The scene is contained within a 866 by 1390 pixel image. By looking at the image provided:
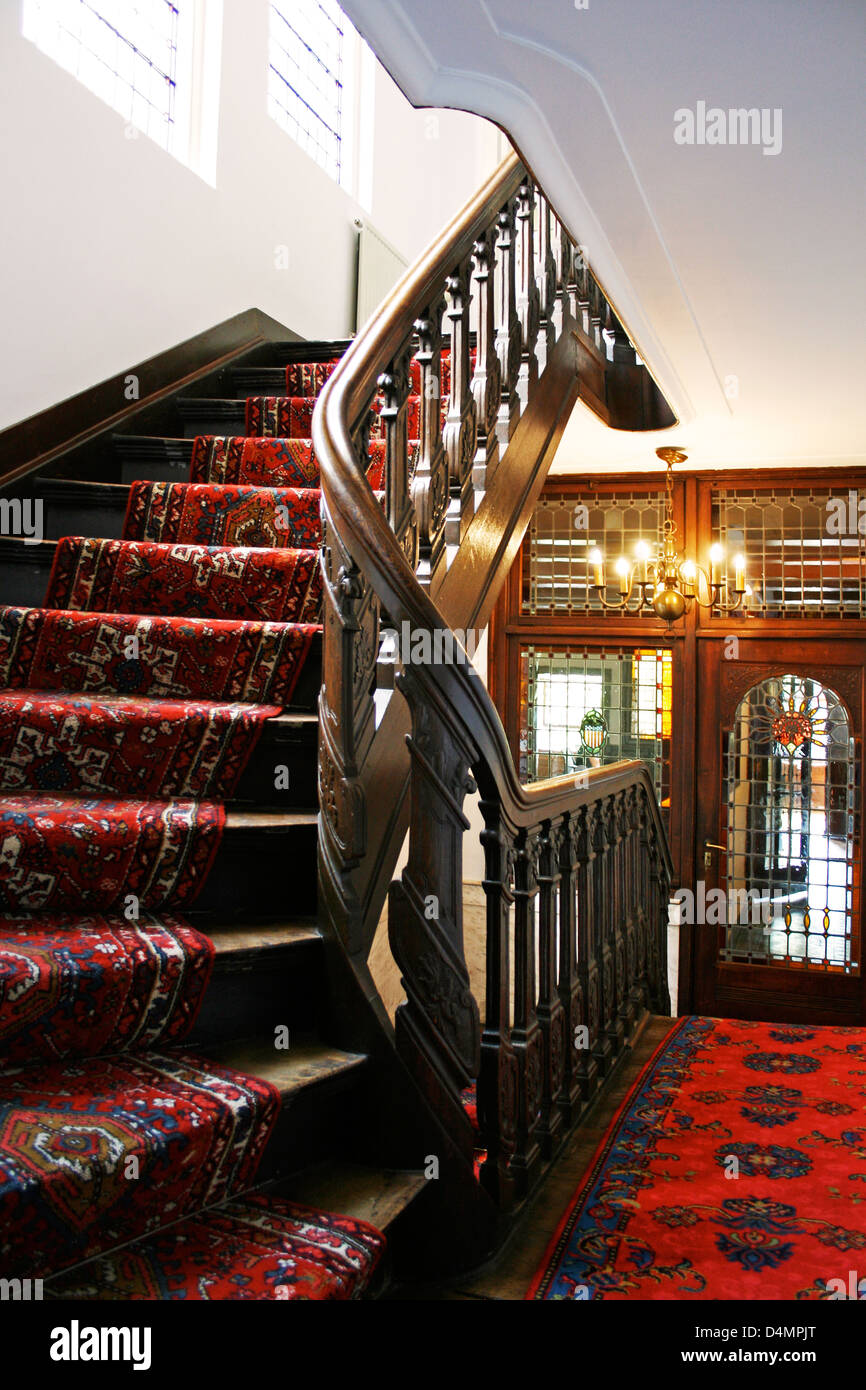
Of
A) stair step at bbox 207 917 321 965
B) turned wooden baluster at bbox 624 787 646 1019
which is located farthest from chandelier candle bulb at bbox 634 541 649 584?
stair step at bbox 207 917 321 965

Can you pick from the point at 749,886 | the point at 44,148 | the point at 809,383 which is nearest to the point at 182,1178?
the point at 44,148

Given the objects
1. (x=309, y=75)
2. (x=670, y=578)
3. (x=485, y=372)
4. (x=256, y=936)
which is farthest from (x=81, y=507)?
(x=309, y=75)

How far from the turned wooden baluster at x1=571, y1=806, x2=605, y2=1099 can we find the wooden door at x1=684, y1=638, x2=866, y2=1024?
310cm

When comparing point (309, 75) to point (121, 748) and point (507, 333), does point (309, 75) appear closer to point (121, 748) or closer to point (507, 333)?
point (507, 333)

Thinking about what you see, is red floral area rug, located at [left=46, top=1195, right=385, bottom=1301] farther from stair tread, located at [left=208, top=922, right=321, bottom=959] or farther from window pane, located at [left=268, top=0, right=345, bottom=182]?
window pane, located at [left=268, top=0, right=345, bottom=182]

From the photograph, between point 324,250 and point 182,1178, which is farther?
point 324,250

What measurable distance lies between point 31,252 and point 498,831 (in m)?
2.45

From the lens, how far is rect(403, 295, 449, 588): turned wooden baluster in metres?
2.55

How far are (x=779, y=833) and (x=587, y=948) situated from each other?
10.8 ft

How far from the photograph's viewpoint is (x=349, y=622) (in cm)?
192

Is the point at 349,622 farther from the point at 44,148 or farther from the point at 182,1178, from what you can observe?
the point at 44,148

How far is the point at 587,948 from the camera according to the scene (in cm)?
273

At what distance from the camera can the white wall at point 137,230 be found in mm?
3219

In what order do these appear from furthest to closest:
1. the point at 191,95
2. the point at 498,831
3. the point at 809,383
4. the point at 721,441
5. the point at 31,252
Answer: the point at 721,441 < the point at 191,95 < the point at 809,383 < the point at 31,252 < the point at 498,831
